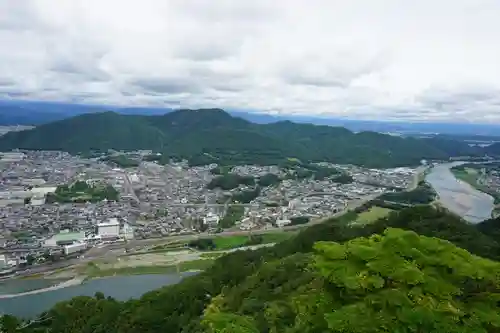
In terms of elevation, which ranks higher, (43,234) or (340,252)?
(340,252)

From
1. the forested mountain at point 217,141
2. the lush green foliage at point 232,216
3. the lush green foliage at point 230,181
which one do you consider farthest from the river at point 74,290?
the forested mountain at point 217,141

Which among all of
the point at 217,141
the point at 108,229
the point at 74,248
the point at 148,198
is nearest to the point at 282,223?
the point at 108,229

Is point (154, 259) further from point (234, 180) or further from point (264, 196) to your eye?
point (234, 180)

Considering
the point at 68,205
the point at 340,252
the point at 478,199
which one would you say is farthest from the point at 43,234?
the point at 478,199

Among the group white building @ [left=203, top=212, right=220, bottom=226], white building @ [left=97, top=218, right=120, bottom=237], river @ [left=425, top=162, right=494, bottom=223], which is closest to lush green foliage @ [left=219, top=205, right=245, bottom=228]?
white building @ [left=203, top=212, right=220, bottom=226]

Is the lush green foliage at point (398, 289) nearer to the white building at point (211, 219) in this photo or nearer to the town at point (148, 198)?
the town at point (148, 198)
